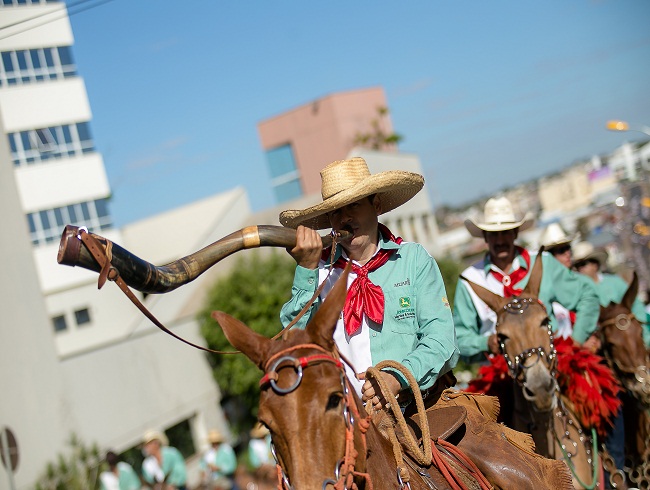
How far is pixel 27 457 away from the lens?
61.9 feet

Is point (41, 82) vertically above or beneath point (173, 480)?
above

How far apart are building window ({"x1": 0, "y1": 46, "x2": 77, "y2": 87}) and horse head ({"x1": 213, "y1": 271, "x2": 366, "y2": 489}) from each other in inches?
1473

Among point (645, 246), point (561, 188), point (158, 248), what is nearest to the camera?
point (645, 246)

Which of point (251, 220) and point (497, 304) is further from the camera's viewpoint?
point (251, 220)

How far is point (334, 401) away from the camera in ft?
11.0

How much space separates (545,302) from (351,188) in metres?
3.62

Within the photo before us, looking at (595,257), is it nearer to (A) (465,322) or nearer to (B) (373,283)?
(A) (465,322)

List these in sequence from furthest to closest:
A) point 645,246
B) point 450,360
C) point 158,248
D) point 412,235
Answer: point 158,248 < point 412,235 < point 645,246 < point 450,360

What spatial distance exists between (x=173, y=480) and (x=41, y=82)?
96.2 feet

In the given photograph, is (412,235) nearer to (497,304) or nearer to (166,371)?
(166,371)

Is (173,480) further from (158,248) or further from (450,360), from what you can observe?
(158,248)

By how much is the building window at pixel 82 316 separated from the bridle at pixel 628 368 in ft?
104

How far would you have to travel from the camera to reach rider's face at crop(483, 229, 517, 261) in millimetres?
8000

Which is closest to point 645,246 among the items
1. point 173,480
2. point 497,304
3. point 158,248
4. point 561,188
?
point 173,480
